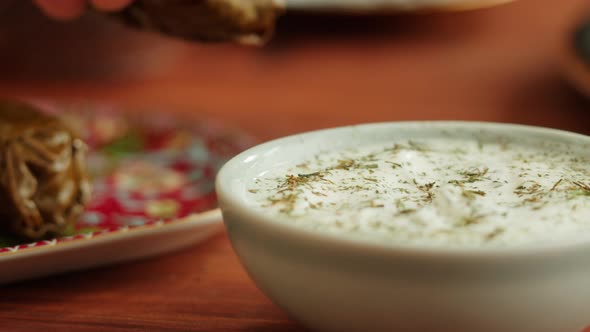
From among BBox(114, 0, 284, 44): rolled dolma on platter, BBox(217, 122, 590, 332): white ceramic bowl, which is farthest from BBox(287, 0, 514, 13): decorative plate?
BBox(217, 122, 590, 332): white ceramic bowl

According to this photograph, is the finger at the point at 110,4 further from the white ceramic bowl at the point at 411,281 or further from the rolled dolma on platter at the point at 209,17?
the white ceramic bowl at the point at 411,281

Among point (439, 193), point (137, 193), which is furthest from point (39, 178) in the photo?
point (439, 193)

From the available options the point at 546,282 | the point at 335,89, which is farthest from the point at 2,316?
the point at 335,89

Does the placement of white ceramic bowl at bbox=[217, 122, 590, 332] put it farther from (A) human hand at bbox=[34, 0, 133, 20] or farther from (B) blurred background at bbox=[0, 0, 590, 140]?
(B) blurred background at bbox=[0, 0, 590, 140]

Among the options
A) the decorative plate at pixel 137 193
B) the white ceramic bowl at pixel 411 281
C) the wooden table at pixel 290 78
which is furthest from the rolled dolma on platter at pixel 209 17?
the white ceramic bowl at pixel 411 281

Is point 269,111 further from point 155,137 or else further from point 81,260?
point 81,260

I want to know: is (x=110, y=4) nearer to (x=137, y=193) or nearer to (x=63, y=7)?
(x=63, y=7)
